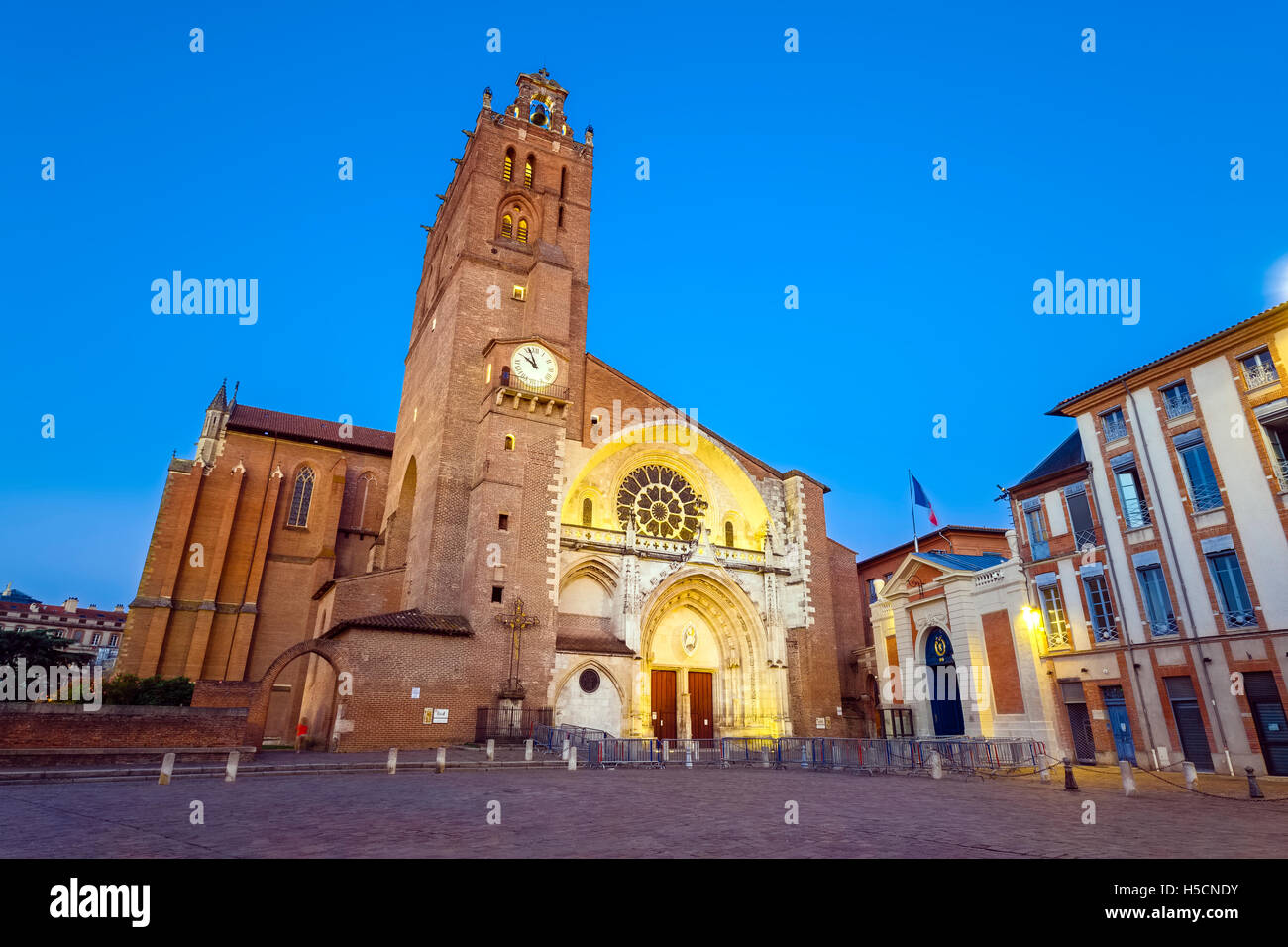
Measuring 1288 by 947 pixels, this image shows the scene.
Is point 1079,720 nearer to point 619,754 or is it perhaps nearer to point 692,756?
point 692,756

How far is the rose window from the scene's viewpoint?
109 feet

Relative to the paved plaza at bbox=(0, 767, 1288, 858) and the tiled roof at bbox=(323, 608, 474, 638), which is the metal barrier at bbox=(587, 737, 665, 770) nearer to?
the paved plaza at bbox=(0, 767, 1288, 858)

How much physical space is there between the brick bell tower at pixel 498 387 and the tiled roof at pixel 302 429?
577cm

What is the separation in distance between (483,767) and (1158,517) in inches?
849

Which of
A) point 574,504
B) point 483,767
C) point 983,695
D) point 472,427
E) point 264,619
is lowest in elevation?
point 483,767

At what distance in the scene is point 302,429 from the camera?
147 feet

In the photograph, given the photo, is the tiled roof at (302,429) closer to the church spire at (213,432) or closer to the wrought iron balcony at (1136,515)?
the church spire at (213,432)

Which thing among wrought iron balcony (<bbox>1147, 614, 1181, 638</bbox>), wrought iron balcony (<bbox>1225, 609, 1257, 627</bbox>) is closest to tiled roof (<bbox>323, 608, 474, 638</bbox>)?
wrought iron balcony (<bbox>1147, 614, 1181, 638</bbox>)

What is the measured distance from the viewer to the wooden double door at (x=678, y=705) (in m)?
31.4

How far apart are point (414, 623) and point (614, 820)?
58.9 feet

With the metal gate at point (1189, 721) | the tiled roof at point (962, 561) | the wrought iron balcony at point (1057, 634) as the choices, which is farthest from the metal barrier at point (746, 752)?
the metal gate at point (1189, 721)
